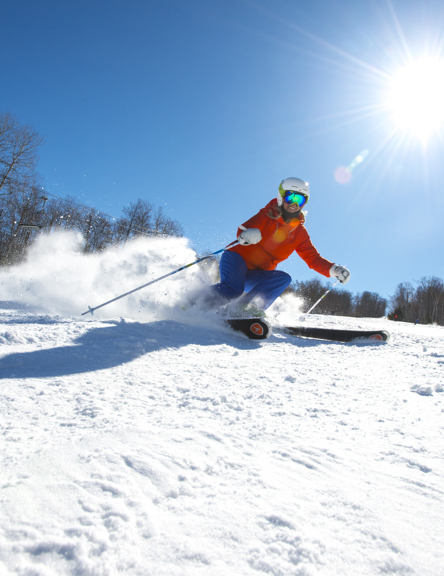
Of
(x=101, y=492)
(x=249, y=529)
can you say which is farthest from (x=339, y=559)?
(x=101, y=492)

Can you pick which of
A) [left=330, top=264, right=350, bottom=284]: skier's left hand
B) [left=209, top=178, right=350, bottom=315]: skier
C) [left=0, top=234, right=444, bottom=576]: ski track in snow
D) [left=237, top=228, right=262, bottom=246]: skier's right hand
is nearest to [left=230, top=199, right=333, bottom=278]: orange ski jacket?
[left=209, top=178, right=350, bottom=315]: skier

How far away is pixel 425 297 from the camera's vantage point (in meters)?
50.3

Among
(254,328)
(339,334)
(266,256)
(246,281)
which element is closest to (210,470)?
(254,328)

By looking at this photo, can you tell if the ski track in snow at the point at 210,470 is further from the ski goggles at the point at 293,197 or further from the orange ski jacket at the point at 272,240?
the ski goggles at the point at 293,197

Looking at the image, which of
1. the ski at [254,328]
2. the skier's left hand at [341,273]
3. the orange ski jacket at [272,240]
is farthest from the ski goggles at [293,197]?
the ski at [254,328]

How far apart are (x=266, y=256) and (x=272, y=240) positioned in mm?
227

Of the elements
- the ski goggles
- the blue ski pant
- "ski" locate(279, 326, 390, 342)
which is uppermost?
the ski goggles

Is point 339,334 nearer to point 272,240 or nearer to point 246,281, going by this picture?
point 246,281

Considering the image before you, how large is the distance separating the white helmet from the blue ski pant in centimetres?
94

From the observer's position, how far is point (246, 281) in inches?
164

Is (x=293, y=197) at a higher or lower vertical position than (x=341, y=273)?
higher

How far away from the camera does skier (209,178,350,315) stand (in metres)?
3.98

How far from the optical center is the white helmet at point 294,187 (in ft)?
13.1

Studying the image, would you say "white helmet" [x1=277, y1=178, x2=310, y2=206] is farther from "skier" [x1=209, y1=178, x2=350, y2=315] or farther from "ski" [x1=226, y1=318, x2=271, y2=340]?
"ski" [x1=226, y1=318, x2=271, y2=340]
